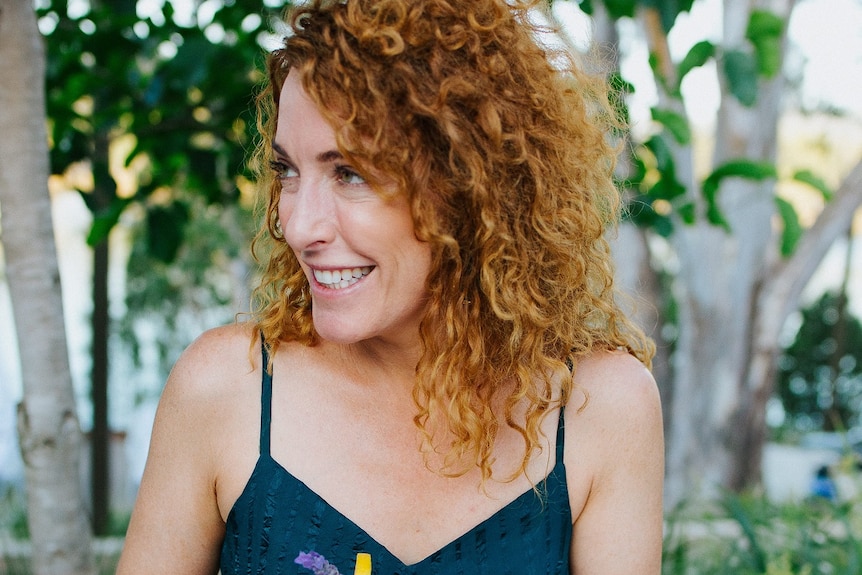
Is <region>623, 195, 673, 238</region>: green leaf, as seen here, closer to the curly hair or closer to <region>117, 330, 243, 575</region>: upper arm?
the curly hair

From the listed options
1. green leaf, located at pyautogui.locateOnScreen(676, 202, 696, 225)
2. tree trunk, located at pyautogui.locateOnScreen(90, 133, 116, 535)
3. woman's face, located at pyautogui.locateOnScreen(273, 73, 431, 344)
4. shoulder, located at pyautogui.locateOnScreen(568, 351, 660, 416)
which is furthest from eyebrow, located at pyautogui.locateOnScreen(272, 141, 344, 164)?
tree trunk, located at pyautogui.locateOnScreen(90, 133, 116, 535)

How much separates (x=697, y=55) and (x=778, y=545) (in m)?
1.86

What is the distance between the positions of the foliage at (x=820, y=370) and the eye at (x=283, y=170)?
A: 1343cm

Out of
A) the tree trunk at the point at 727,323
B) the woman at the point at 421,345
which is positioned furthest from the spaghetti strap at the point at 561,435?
the tree trunk at the point at 727,323

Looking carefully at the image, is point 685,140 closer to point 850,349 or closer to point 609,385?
point 609,385

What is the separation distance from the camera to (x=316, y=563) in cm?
173

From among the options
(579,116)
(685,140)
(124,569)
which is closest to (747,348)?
(685,140)

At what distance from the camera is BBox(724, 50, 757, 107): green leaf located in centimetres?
216

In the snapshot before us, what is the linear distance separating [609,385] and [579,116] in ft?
1.83

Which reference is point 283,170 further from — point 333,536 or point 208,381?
point 333,536

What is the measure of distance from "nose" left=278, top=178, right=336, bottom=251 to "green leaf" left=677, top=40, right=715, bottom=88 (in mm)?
1012

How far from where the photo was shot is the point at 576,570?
6.23ft

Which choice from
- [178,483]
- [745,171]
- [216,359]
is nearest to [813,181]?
[745,171]

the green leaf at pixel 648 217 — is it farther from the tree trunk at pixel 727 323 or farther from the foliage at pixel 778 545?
the tree trunk at pixel 727 323
